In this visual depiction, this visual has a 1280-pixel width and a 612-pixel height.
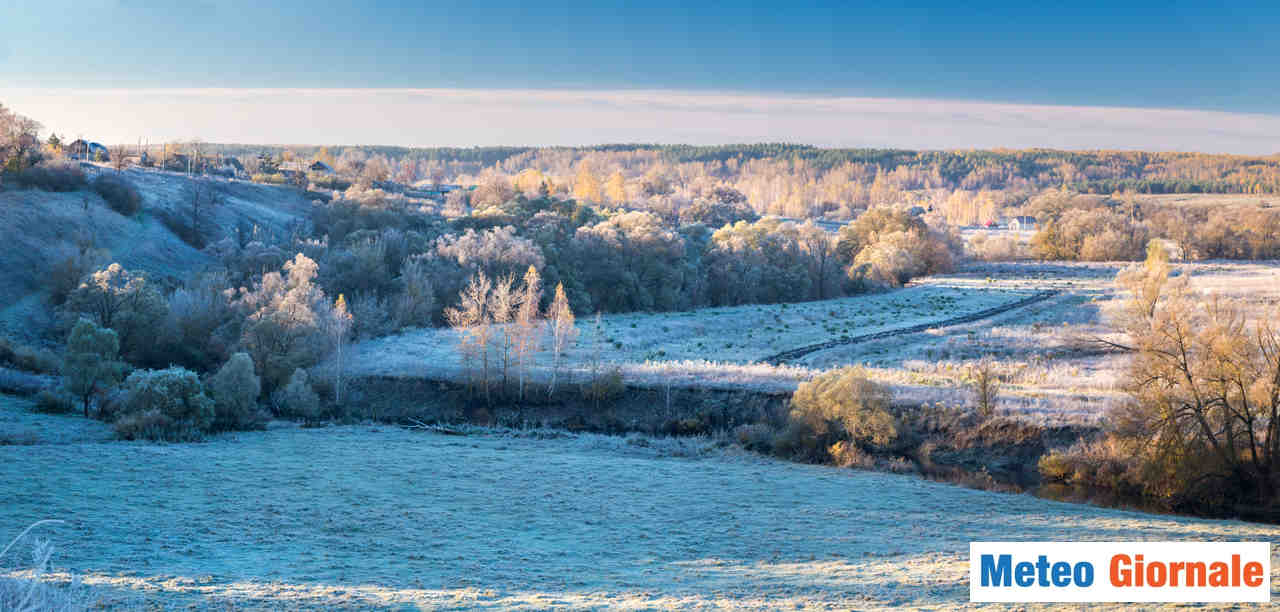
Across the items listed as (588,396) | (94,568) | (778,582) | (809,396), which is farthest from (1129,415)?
(94,568)

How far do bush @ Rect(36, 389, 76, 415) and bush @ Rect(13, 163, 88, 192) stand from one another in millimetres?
38205

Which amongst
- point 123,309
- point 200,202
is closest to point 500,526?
point 123,309

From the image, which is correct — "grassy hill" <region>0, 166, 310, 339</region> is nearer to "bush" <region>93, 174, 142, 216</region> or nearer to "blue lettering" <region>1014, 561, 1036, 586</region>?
"bush" <region>93, 174, 142, 216</region>

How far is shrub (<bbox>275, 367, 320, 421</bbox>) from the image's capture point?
106ft

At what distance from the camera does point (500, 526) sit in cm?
1798

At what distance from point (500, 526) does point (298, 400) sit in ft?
57.5

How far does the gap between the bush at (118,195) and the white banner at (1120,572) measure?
216 ft

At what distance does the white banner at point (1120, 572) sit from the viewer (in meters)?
12.6

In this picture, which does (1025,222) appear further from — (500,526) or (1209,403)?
(500,526)

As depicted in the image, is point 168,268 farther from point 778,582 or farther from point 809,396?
point 778,582

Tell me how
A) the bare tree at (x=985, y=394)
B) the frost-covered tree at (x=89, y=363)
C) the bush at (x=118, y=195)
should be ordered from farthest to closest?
the bush at (x=118, y=195), the bare tree at (x=985, y=394), the frost-covered tree at (x=89, y=363)

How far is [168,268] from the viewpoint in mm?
58594

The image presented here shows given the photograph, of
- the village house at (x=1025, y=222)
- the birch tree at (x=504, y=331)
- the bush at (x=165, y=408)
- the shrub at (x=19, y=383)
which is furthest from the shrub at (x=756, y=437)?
the village house at (x=1025, y=222)

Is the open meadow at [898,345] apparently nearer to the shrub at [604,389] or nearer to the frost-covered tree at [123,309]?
the shrub at [604,389]
